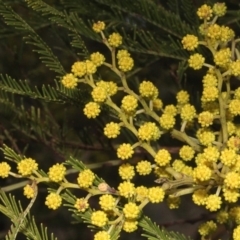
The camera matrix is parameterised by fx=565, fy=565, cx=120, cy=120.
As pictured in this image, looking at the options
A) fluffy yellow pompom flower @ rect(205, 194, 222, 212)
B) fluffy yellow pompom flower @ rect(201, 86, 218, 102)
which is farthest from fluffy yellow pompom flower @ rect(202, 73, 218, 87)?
fluffy yellow pompom flower @ rect(205, 194, 222, 212)

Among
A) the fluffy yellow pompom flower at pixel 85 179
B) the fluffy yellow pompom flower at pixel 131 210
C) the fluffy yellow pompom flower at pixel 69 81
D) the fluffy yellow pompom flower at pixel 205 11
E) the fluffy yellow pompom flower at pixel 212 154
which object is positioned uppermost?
the fluffy yellow pompom flower at pixel 205 11

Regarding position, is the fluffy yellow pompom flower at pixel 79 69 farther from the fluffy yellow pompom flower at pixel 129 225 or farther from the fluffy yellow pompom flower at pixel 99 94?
the fluffy yellow pompom flower at pixel 129 225

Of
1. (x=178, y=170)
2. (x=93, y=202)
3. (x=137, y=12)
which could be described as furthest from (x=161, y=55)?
(x=93, y=202)

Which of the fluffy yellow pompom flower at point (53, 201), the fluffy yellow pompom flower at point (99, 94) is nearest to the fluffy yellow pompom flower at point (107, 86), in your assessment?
the fluffy yellow pompom flower at point (99, 94)

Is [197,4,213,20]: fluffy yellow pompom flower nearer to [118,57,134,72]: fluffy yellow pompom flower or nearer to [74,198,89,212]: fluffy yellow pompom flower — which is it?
[118,57,134,72]: fluffy yellow pompom flower

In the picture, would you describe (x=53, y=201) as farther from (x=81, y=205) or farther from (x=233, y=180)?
(x=233, y=180)

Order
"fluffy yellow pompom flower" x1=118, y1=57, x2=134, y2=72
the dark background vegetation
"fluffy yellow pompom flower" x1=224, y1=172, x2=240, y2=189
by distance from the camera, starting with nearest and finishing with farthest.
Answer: "fluffy yellow pompom flower" x1=224, y1=172, x2=240, y2=189 → "fluffy yellow pompom flower" x1=118, y1=57, x2=134, y2=72 → the dark background vegetation

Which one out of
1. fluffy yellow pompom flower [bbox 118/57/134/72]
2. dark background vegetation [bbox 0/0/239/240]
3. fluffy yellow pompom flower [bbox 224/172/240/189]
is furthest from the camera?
dark background vegetation [bbox 0/0/239/240]

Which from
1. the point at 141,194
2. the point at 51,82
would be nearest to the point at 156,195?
the point at 141,194

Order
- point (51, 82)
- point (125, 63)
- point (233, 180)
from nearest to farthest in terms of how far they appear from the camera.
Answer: point (233, 180) → point (125, 63) → point (51, 82)

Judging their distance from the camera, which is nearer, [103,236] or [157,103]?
[103,236]

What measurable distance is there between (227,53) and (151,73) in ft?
0.97

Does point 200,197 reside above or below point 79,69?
below

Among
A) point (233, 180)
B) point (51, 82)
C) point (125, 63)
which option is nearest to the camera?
point (233, 180)
